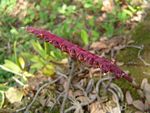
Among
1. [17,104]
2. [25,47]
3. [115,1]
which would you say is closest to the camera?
[17,104]

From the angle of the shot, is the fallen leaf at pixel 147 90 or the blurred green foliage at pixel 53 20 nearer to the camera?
the fallen leaf at pixel 147 90

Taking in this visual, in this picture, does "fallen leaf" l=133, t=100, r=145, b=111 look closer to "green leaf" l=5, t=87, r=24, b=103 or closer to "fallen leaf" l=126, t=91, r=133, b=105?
"fallen leaf" l=126, t=91, r=133, b=105


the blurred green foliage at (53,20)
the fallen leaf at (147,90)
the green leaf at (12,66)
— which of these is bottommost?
the fallen leaf at (147,90)

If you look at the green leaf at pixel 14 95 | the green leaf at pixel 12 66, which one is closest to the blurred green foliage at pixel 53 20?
the green leaf at pixel 12 66

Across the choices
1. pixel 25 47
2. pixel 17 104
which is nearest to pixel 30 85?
pixel 17 104

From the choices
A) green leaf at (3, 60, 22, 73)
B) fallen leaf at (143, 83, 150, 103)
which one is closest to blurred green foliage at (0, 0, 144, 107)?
green leaf at (3, 60, 22, 73)

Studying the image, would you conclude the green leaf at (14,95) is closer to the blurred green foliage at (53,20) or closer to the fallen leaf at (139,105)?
the fallen leaf at (139,105)

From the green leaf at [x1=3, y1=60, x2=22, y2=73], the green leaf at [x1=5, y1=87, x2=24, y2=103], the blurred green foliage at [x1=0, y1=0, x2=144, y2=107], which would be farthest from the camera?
the blurred green foliage at [x1=0, y1=0, x2=144, y2=107]

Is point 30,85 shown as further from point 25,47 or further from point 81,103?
point 25,47
